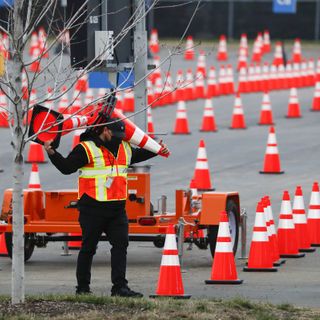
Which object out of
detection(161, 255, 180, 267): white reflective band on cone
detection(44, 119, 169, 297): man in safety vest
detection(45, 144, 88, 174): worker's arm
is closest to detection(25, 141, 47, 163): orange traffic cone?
detection(44, 119, 169, 297): man in safety vest

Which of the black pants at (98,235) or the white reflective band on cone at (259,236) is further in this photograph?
the white reflective band on cone at (259,236)

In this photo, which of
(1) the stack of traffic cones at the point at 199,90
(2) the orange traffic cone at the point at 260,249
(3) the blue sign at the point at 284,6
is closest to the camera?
(2) the orange traffic cone at the point at 260,249

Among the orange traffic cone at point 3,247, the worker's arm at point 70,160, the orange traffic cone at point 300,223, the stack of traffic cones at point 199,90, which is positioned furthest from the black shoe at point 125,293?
the stack of traffic cones at point 199,90

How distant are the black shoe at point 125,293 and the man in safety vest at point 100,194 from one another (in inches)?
0.5

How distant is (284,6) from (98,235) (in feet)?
115

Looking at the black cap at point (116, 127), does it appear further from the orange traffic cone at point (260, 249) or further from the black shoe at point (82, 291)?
the orange traffic cone at point (260, 249)

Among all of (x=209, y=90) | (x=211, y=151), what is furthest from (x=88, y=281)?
(x=209, y=90)

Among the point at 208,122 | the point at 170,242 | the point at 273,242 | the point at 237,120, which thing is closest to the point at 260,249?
the point at 273,242

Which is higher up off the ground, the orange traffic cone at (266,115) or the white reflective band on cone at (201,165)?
the orange traffic cone at (266,115)

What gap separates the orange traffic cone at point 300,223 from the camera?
1593 cm

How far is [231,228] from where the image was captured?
15047 mm

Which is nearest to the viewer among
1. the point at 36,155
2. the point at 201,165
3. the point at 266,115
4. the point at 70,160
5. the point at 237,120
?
the point at 70,160

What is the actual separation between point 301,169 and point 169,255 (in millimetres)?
11447

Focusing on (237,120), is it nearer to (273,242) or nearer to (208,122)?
(208,122)
